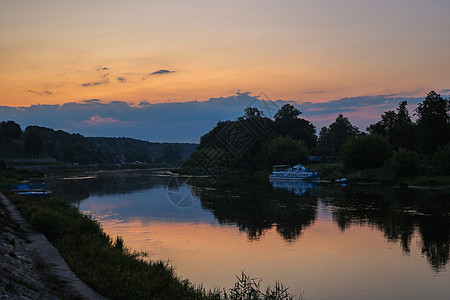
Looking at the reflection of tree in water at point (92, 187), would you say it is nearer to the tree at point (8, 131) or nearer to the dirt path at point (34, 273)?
the dirt path at point (34, 273)

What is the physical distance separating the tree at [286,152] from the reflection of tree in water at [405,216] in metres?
71.9

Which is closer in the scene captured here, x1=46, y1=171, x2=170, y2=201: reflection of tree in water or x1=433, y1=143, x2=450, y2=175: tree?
x1=46, y1=171, x2=170, y2=201: reflection of tree in water

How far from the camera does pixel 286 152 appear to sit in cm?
13775

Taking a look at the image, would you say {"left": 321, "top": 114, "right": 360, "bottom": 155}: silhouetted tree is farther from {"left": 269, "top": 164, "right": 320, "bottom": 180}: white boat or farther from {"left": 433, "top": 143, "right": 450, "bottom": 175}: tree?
{"left": 433, "top": 143, "right": 450, "bottom": 175}: tree

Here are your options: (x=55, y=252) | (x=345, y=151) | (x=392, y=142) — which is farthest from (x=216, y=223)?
→ (x=392, y=142)

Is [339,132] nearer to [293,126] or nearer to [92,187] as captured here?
[293,126]

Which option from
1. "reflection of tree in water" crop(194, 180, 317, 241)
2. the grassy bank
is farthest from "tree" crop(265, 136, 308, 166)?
the grassy bank

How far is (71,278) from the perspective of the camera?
14352mm

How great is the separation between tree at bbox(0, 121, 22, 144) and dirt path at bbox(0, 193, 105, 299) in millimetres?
179374

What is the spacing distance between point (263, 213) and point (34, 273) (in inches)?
1247

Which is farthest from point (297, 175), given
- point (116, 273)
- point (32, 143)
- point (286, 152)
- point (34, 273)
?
point (32, 143)

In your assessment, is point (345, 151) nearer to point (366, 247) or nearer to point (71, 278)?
point (366, 247)

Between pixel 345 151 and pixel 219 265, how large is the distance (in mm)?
82129

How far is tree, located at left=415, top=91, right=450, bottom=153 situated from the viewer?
8912 cm
